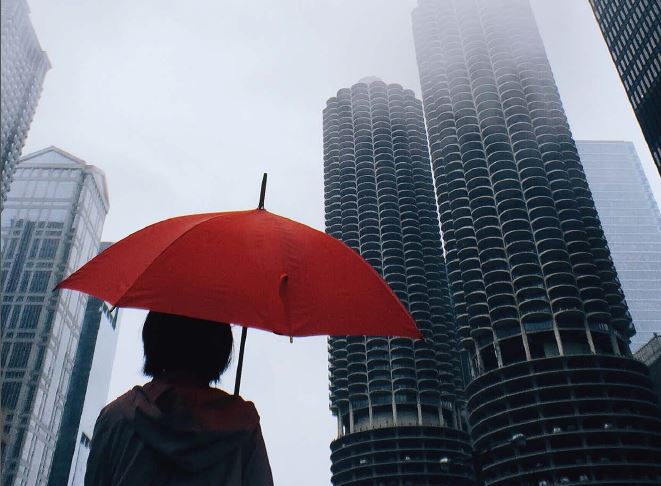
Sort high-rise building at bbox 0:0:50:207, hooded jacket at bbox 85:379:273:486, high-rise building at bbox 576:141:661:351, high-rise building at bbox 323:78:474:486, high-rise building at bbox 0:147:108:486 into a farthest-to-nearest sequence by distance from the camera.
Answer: high-rise building at bbox 576:141:661:351 < high-rise building at bbox 0:147:108:486 < high-rise building at bbox 0:0:50:207 < high-rise building at bbox 323:78:474:486 < hooded jacket at bbox 85:379:273:486

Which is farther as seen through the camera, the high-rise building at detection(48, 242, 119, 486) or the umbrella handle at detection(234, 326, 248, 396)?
the high-rise building at detection(48, 242, 119, 486)

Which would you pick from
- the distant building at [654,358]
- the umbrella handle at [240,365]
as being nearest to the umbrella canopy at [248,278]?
the umbrella handle at [240,365]

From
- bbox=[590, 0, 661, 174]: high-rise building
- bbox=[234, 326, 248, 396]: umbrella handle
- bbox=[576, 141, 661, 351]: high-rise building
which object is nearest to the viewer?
bbox=[234, 326, 248, 396]: umbrella handle

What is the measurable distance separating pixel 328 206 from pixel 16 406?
2806 inches

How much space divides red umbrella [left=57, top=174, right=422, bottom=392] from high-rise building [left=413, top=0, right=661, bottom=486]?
64721mm

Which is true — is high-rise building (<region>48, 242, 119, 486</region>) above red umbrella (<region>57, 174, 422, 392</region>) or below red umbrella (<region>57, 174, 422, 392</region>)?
above

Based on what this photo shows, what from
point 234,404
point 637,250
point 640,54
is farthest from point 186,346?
point 637,250

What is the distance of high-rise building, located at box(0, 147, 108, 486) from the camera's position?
357ft

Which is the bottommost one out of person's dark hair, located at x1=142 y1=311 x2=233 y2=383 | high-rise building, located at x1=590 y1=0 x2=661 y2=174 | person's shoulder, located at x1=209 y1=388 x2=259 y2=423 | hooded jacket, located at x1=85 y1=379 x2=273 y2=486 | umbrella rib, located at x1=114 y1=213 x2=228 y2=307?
hooded jacket, located at x1=85 y1=379 x2=273 y2=486

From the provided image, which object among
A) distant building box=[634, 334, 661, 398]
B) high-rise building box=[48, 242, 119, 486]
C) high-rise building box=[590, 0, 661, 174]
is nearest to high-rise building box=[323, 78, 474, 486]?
distant building box=[634, 334, 661, 398]

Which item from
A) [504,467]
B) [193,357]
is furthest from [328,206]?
[193,357]

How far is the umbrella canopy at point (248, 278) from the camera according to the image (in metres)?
3.29

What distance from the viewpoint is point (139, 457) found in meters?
2.61

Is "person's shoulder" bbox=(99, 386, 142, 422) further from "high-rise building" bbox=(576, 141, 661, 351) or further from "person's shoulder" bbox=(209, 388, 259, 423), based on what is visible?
"high-rise building" bbox=(576, 141, 661, 351)
